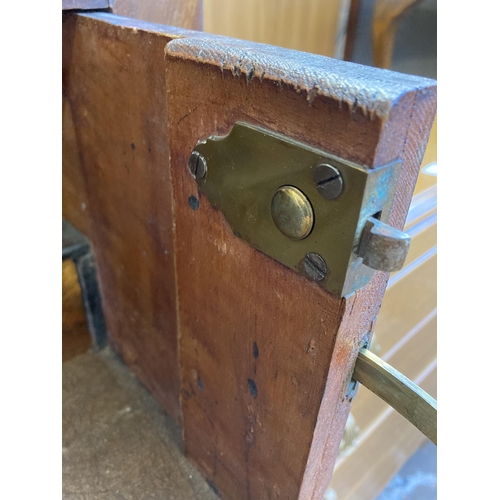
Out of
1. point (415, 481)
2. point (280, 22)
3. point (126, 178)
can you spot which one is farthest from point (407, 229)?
point (415, 481)

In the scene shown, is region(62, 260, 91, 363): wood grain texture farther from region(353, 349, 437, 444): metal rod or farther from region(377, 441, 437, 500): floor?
region(377, 441, 437, 500): floor

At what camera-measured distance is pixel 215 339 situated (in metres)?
0.46

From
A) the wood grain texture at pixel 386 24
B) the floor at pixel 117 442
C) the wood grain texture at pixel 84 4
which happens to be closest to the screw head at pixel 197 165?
the wood grain texture at pixel 84 4

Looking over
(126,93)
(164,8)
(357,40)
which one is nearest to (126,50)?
(126,93)

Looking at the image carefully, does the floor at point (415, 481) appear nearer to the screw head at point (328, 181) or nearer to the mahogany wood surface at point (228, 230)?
the mahogany wood surface at point (228, 230)

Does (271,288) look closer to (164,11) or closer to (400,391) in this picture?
(400,391)

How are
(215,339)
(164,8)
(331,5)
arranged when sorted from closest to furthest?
(215,339)
(164,8)
(331,5)

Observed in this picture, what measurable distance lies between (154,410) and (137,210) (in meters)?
0.34

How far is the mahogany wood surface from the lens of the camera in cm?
26

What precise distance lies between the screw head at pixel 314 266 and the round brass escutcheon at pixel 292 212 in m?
0.02

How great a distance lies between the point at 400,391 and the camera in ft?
1.16

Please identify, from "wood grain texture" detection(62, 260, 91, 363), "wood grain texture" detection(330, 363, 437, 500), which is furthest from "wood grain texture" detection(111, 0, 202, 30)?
"wood grain texture" detection(330, 363, 437, 500)

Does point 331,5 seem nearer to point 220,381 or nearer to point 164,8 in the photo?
point 164,8

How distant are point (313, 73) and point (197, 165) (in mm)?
133
